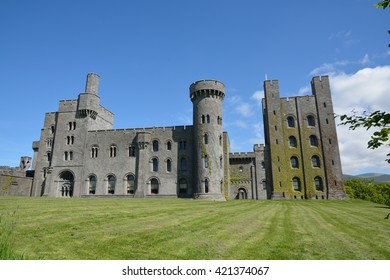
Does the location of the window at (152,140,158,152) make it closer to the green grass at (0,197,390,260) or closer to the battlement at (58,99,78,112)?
the battlement at (58,99,78,112)

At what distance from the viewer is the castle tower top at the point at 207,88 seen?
124ft

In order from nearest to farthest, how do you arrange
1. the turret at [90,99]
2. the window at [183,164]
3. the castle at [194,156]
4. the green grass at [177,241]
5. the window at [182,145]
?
the green grass at [177,241]
the castle at [194,156]
the window at [183,164]
the window at [182,145]
the turret at [90,99]

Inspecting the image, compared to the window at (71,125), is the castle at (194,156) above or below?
below

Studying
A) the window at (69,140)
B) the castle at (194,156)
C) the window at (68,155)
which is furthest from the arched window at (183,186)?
the window at (69,140)

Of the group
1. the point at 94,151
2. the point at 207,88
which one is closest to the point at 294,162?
the point at 207,88

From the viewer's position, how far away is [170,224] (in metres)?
10.8

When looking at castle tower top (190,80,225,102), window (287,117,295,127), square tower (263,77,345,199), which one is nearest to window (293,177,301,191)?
square tower (263,77,345,199)

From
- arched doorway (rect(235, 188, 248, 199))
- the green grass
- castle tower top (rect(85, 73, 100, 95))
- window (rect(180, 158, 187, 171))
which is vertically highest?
castle tower top (rect(85, 73, 100, 95))

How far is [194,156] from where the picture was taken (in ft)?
122

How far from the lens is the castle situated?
37406mm

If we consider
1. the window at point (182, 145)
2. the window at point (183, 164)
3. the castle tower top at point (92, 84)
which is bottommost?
the window at point (183, 164)

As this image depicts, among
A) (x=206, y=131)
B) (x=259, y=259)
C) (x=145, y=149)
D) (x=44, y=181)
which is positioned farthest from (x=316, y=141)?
(x=44, y=181)

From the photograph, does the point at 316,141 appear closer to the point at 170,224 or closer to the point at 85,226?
the point at 170,224

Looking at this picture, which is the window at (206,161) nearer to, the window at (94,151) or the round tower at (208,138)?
the round tower at (208,138)
